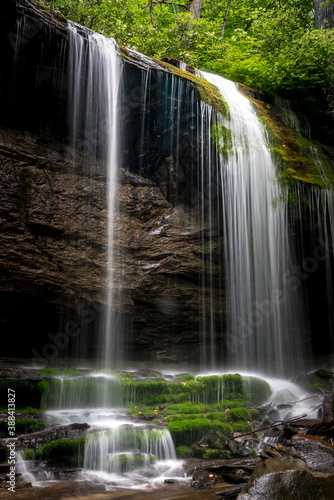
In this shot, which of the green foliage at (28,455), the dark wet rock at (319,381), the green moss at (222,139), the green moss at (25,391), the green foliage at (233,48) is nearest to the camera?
the green foliage at (28,455)

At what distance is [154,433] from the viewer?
19.0ft

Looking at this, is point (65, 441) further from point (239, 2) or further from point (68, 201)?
point (239, 2)

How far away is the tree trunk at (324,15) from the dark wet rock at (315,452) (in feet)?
52.2

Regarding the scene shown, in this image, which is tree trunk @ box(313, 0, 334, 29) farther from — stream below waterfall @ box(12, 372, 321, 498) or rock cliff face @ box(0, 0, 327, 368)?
stream below waterfall @ box(12, 372, 321, 498)

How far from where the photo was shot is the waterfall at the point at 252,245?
982 centimetres

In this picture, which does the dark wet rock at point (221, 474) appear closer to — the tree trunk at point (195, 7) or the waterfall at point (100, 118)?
the waterfall at point (100, 118)

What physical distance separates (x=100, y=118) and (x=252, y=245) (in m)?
5.50

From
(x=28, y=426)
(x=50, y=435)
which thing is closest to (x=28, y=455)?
(x=50, y=435)

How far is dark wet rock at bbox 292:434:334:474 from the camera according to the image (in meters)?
4.34

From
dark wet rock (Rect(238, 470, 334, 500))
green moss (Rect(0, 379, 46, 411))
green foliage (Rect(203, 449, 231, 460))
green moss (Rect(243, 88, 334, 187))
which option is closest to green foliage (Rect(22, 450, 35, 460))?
green moss (Rect(0, 379, 46, 411))

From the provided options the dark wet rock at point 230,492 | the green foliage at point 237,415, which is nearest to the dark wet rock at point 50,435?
the dark wet rock at point 230,492

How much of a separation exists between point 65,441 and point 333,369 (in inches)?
428

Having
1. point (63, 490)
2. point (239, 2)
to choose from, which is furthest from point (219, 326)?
point (239, 2)

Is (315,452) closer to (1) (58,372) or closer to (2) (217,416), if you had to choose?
(2) (217,416)
